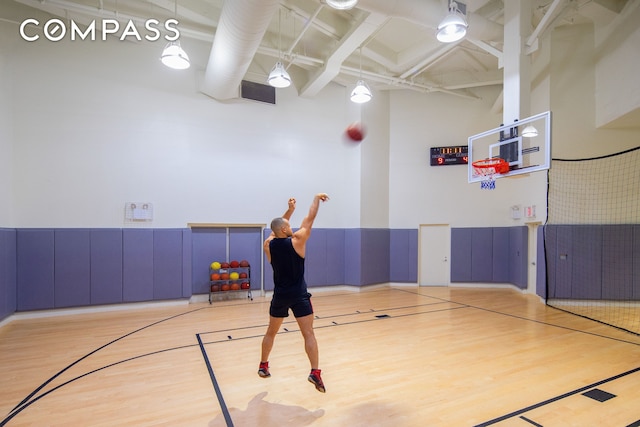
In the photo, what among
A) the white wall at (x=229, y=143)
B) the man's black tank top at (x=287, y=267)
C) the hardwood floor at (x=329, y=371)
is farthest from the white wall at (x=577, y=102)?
the man's black tank top at (x=287, y=267)

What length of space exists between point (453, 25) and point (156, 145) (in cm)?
663

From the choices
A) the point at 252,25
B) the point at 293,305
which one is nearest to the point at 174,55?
the point at 252,25

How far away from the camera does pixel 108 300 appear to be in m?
7.57

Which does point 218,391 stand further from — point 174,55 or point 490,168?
point 490,168

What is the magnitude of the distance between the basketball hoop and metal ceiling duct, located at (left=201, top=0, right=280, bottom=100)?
4284 mm

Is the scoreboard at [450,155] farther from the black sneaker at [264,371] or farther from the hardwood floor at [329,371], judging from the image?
the black sneaker at [264,371]

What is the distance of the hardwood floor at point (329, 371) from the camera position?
3359 millimetres

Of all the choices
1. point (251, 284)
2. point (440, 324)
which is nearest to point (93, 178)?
point (251, 284)

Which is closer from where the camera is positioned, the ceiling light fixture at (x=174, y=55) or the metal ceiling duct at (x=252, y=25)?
the metal ceiling duct at (x=252, y=25)

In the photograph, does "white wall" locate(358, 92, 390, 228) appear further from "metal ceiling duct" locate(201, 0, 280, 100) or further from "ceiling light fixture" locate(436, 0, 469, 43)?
"ceiling light fixture" locate(436, 0, 469, 43)

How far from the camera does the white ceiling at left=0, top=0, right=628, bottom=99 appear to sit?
6.11 meters

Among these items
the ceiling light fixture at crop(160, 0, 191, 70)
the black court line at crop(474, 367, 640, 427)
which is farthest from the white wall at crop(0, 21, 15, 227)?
the black court line at crop(474, 367, 640, 427)

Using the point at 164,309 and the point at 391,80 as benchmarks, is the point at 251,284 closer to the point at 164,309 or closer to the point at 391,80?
the point at 164,309

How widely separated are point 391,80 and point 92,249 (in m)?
8.54
